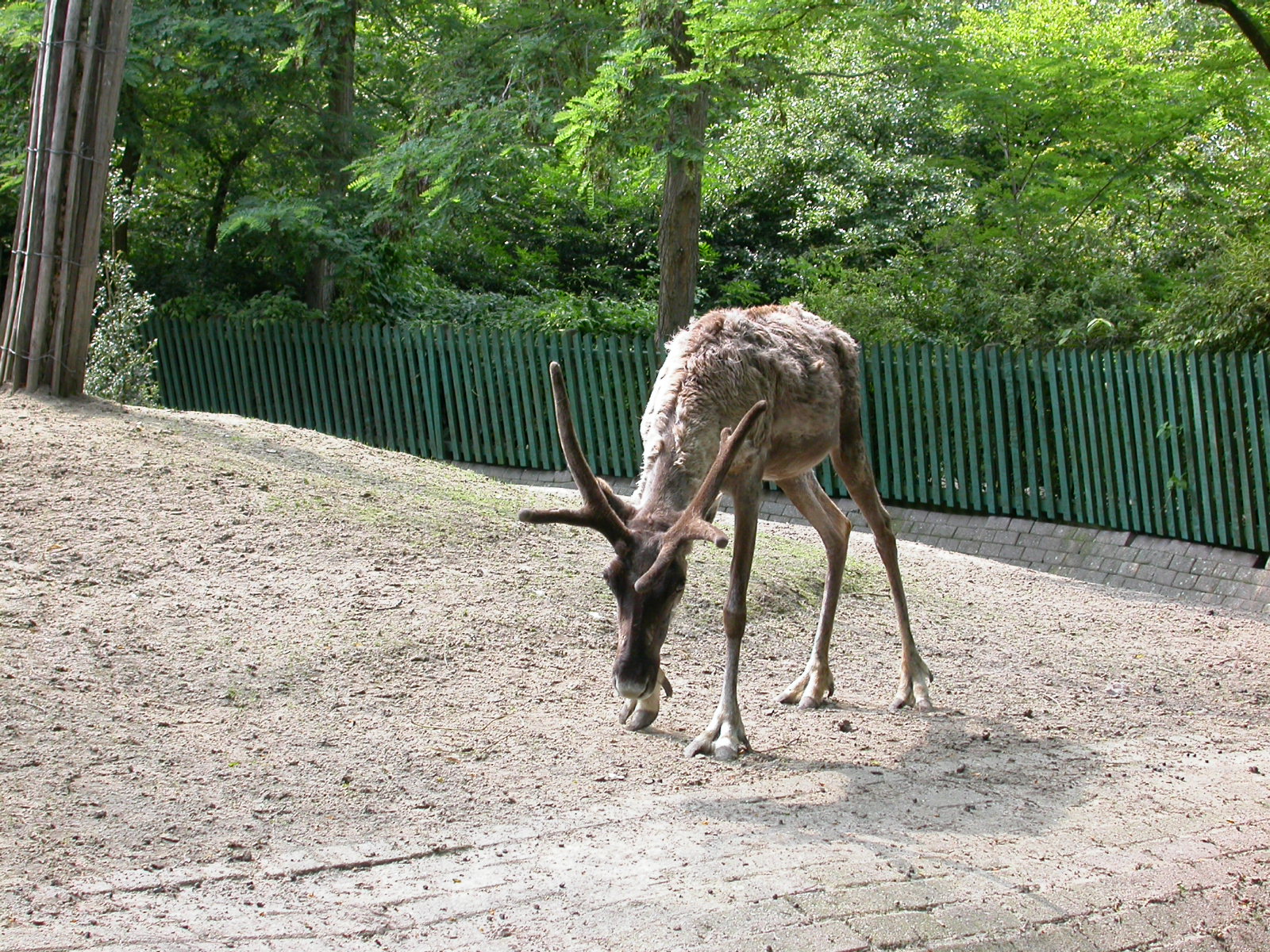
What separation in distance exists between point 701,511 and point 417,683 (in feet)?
7.13

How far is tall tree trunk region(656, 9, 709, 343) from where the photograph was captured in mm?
13836

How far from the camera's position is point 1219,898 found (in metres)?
5.05

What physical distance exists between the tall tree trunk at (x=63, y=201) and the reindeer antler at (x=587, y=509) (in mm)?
5761

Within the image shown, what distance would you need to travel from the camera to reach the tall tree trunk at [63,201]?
32.5ft

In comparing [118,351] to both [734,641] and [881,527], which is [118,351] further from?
[734,641]

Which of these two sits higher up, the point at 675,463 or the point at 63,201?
the point at 63,201

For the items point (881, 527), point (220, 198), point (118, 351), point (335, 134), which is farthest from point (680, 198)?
point (220, 198)

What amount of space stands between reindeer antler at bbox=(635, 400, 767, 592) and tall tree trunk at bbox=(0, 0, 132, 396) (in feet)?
21.0

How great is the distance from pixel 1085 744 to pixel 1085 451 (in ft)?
23.1

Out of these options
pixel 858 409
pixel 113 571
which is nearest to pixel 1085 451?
pixel 858 409

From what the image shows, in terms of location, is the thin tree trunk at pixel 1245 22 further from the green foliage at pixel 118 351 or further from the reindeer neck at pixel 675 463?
the green foliage at pixel 118 351

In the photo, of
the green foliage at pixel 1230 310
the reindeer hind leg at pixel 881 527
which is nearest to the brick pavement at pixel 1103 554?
the green foliage at pixel 1230 310

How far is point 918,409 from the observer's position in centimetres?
1452

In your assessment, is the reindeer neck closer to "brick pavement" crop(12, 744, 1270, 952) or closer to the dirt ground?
the dirt ground
